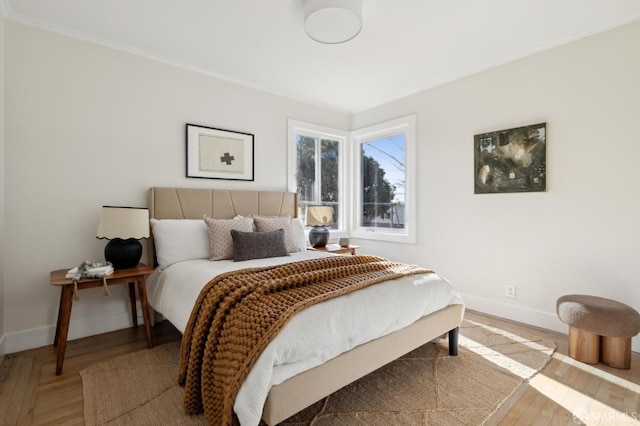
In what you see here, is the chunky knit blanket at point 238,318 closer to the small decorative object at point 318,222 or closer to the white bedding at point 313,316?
the white bedding at point 313,316

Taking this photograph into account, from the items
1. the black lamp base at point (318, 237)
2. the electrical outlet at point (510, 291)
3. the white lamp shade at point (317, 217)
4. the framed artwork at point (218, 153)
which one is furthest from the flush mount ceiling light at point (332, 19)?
the electrical outlet at point (510, 291)

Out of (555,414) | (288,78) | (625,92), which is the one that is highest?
(288,78)

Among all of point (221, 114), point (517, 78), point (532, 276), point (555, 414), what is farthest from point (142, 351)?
point (517, 78)

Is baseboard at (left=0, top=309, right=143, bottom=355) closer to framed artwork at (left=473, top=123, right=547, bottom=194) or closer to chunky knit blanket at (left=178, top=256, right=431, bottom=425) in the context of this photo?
chunky knit blanket at (left=178, top=256, right=431, bottom=425)

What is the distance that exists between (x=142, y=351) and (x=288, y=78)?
2.94m

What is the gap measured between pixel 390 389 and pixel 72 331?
2561 millimetres

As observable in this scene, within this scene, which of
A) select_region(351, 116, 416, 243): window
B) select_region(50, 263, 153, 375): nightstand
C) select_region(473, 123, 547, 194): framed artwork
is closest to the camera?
select_region(50, 263, 153, 375): nightstand

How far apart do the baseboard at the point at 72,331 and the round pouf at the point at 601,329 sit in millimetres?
3558

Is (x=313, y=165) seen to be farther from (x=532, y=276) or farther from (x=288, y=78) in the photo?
(x=532, y=276)

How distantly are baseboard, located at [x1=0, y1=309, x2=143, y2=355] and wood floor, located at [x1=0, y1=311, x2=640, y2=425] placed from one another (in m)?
0.07

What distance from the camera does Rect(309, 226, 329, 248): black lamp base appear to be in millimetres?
3836

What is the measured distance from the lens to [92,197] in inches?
105

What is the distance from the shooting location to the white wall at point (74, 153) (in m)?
2.40

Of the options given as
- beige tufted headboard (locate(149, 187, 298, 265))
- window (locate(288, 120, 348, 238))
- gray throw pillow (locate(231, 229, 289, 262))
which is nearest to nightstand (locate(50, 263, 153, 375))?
beige tufted headboard (locate(149, 187, 298, 265))
